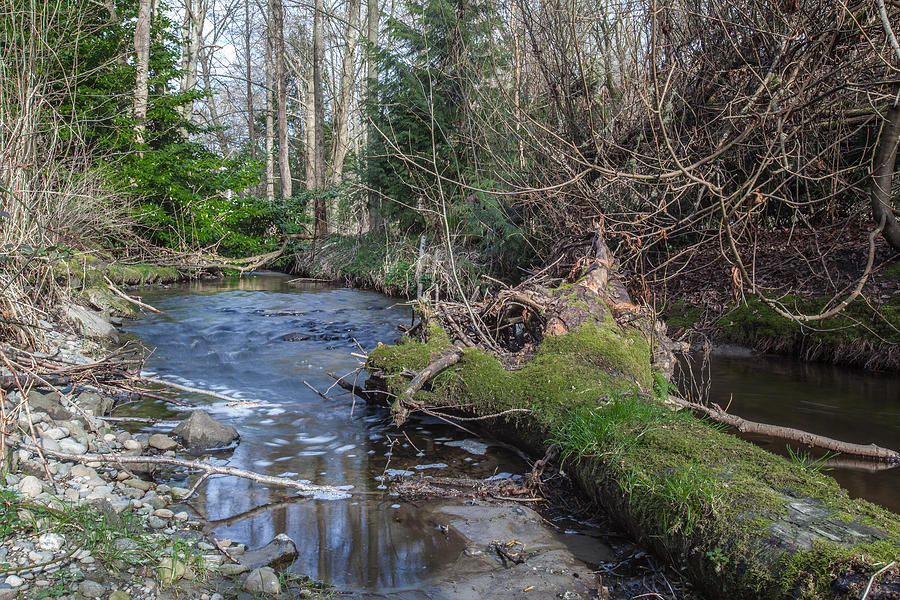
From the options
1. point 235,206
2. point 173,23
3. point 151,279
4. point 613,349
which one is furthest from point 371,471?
point 173,23

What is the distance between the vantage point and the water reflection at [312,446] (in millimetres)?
3605

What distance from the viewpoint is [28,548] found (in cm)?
296

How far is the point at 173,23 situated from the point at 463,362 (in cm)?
1906

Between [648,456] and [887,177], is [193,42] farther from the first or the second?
[648,456]

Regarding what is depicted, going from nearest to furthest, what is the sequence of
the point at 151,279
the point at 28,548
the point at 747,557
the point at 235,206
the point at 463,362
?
1. the point at 747,557
2. the point at 28,548
3. the point at 463,362
4. the point at 151,279
5. the point at 235,206

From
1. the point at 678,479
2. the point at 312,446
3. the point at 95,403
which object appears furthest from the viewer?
the point at 95,403

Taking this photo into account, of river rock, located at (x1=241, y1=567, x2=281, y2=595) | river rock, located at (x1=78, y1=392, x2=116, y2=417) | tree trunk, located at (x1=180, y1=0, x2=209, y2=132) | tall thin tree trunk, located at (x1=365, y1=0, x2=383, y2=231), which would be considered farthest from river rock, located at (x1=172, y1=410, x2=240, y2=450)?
tree trunk, located at (x1=180, y1=0, x2=209, y2=132)

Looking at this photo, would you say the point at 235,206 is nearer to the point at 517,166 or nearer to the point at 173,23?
the point at 173,23

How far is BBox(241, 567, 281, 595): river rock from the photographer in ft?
9.95

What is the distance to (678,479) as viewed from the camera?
3.21 metres

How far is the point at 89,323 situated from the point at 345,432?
4.66 m

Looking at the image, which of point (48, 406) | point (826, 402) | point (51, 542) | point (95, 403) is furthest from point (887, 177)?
point (48, 406)

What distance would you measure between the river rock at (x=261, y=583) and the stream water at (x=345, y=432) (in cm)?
29

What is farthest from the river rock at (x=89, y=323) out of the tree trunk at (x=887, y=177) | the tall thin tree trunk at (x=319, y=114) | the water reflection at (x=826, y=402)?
the tall thin tree trunk at (x=319, y=114)
